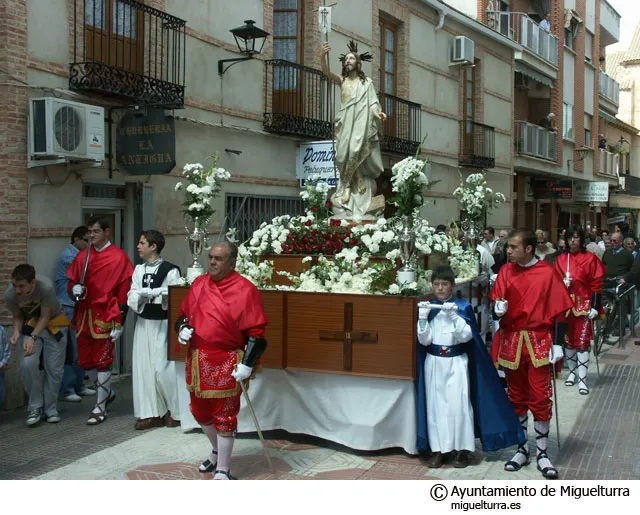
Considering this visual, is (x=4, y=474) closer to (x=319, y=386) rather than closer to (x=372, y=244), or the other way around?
(x=319, y=386)

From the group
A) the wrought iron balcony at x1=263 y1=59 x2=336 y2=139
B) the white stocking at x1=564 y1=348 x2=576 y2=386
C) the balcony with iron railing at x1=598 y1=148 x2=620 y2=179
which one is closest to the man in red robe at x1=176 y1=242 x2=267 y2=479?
the white stocking at x1=564 y1=348 x2=576 y2=386

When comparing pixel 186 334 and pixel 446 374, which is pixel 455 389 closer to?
pixel 446 374

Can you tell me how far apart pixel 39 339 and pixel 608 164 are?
31.1 metres

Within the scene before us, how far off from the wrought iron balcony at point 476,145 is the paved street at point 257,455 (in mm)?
12659

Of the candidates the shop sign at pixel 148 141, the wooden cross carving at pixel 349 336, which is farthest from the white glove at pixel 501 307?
the shop sign at pixel 148 141

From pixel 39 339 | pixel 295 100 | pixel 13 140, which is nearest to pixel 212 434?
pixel 39 339

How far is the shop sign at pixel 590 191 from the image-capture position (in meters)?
30.8

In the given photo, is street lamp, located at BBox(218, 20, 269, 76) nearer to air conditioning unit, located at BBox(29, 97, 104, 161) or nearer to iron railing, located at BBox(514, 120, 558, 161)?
air conditioning unit, located at BBox(29, 97, 104, 161)

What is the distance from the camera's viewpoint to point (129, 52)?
10.3 meters

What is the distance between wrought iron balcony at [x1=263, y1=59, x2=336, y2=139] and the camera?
1306 cm

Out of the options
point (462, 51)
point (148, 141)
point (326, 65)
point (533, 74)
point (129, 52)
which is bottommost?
point (148, 141)

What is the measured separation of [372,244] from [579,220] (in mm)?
28398

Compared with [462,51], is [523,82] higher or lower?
higher

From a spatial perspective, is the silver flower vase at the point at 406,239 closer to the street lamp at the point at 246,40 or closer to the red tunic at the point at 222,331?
the red tunic at the point at 222,331
